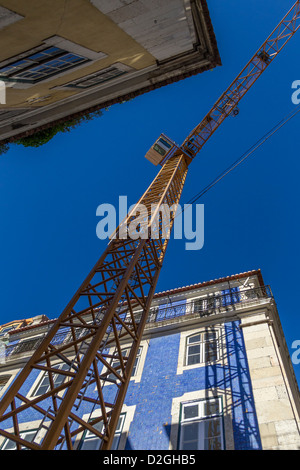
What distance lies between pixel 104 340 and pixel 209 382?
13.3ft

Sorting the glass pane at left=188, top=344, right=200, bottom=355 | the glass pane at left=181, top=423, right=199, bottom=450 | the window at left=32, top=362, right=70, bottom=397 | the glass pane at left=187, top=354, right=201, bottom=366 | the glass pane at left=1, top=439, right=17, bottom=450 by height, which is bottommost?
the glass pane at left=1, top=439, right=17, bottom=450

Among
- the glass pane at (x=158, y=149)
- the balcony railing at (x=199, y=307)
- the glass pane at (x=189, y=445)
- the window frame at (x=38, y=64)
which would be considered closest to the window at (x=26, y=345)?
the balcony railing at (x=199, y=307)

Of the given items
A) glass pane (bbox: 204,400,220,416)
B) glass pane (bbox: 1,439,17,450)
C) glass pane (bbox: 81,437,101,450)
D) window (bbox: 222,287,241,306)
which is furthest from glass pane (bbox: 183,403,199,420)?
glass pane (bbox: 1,439,17,450)

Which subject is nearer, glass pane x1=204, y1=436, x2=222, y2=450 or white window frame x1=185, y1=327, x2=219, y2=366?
glass pane x1=204, y1=436, x2=222, y2=450

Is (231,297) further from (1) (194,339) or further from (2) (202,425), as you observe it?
(2) (202,425)

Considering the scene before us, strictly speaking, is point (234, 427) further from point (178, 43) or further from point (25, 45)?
point (178, 43)

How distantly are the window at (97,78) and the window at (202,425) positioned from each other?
37.7 feet

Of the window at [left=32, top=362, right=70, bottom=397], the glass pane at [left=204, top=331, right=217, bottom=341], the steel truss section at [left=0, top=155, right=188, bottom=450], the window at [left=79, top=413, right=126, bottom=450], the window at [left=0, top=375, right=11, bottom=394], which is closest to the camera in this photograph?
the steel truss section at [left=0, top=155, right=188, bottom=450]

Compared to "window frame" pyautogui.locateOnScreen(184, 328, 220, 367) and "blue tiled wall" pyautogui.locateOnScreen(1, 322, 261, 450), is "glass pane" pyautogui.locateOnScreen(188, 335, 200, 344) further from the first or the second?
"blue tiled wall" pyautogui.locateOnScreen(1, 322, 261, 450)

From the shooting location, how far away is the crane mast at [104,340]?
6723 mm

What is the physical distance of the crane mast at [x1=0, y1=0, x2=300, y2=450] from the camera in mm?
6723

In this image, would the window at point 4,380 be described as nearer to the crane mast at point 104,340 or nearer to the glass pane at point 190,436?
the crane mast at point 104,340

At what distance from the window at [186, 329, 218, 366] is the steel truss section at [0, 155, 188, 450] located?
2.50 m
